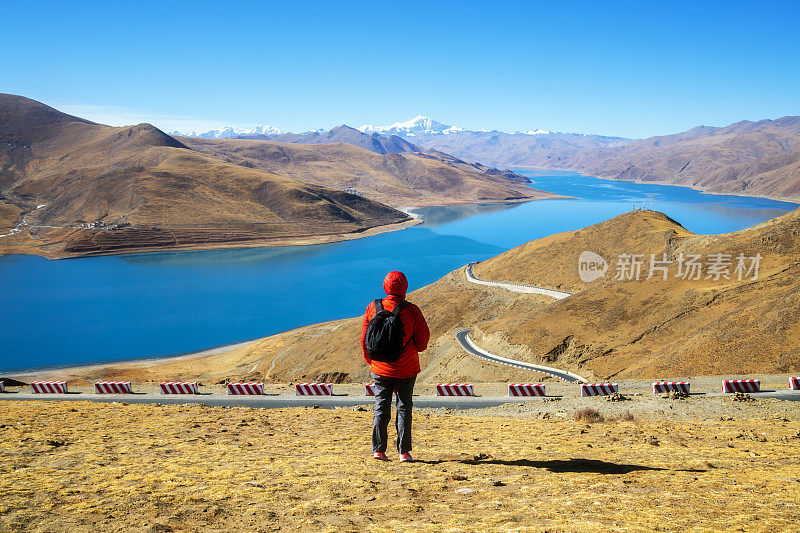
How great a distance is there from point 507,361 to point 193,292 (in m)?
68.3

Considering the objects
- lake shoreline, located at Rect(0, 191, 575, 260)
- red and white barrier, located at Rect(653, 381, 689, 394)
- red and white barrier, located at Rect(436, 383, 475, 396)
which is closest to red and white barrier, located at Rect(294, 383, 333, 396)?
red and white barrier, located at Rect(436, 383, 475, 396)

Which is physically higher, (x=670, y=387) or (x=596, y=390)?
(x=670, y=387)

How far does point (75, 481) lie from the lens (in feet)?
24.2

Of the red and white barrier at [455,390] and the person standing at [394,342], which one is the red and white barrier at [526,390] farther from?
the person standing at [394,342]

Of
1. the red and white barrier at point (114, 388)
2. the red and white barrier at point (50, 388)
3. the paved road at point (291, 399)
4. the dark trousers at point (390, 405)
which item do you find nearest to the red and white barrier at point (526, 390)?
the paved road at point (291, 399)

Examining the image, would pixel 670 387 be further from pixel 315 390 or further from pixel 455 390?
pixel 315 390

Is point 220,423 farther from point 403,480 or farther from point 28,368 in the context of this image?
point 28,368

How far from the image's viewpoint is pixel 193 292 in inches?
3452

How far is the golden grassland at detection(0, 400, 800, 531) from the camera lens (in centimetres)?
561

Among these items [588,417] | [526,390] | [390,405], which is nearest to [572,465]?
[390,405]

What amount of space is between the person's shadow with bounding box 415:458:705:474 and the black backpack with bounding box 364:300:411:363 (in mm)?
2231

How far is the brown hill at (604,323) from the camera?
86.6 ft

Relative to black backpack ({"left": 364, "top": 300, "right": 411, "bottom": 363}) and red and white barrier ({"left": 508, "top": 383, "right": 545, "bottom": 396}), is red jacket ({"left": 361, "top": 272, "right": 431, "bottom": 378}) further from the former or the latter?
red and white barrier ({"left": 508, "top": 383, "right": 545, "bottom": 396})

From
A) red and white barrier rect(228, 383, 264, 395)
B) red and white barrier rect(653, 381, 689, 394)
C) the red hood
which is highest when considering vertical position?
the red hood
